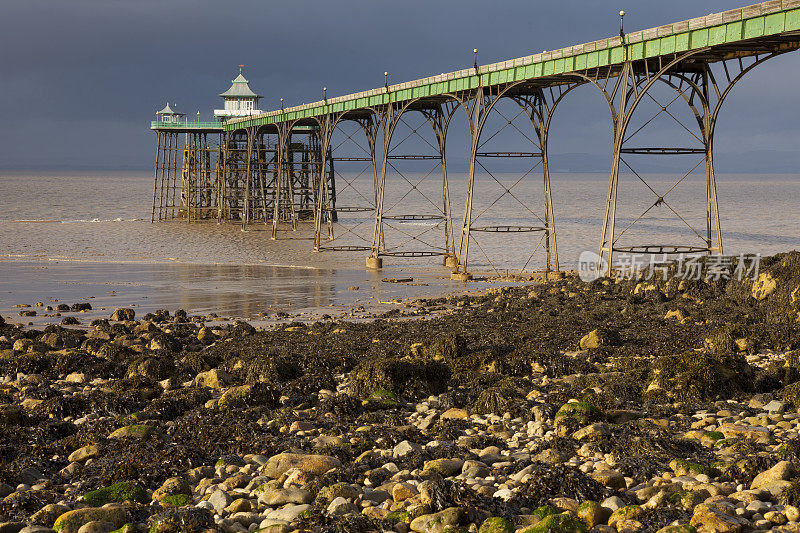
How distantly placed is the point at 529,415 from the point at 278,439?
9.70 ft

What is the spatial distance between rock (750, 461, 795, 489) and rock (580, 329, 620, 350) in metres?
7.19

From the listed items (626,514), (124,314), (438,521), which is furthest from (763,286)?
(124,314)

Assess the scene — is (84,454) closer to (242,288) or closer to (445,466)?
(445,466)

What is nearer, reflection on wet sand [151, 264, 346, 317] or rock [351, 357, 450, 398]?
rock [351, 357, 450, 398]

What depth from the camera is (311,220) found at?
65.8 m

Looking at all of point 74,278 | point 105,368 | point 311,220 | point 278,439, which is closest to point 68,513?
point 278,439

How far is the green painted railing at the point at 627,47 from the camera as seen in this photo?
58.1ft

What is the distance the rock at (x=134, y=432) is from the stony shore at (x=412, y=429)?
0.04 meters

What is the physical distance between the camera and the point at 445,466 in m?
7.68

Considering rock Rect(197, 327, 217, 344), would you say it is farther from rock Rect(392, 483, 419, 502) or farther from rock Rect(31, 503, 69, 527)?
rock Rect(392, 483, 419, 502)

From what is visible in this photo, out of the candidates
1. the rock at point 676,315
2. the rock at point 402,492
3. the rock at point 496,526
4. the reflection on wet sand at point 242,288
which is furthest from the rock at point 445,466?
the reflection on wet sand at point 242,288

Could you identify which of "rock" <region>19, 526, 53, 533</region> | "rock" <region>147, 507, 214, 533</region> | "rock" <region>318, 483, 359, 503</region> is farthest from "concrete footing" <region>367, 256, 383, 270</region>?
"rock" <region>19, 526, 53, 533</region>

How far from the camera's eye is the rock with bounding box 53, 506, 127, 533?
21.7 ft

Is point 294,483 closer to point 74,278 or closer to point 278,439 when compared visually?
point 278,439
